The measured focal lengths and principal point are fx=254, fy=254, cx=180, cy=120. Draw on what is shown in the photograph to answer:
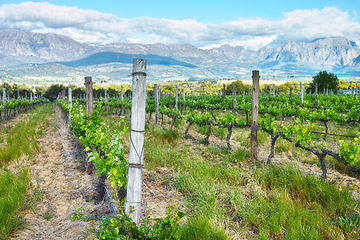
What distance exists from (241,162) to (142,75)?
4.52m

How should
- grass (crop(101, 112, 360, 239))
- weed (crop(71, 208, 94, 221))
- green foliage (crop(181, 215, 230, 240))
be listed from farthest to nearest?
1. weed (crop(71, 208, 94, 221))
2. grass (crop(101, 112, 360, 239))
3. green foliage (crop(181, 215, 230, 240))

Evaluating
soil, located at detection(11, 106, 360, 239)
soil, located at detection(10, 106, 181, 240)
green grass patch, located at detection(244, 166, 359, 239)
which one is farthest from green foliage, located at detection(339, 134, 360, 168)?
soil, located at detection(10, 106, 181, 240)

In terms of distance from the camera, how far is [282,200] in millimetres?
3844

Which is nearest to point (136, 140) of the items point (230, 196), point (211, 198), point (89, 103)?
point (211, 198)

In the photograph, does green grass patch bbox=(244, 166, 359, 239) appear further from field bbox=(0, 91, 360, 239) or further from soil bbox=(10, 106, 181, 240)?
soil bbox=(10, 106, 181, 240)

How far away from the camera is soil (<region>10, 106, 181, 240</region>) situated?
3576 mm

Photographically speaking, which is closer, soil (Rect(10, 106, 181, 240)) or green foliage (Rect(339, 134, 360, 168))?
soil (Rect(10, 106, 181, 240))

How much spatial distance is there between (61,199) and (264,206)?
11.7 feet

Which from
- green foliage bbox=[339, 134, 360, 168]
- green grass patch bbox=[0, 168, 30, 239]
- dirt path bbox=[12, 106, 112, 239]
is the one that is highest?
green foliage bbox=[339, 134, 360, 168]

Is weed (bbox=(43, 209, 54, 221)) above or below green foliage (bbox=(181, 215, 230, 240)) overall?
below

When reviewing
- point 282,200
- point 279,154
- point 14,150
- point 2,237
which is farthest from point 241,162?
point 14,150

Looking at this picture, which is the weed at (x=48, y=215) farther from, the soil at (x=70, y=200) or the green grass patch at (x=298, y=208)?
the green grass patch at (x=298, y=208)

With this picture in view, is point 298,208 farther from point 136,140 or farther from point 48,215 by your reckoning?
point 48,215

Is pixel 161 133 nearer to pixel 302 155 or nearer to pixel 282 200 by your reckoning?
pixel 302 155
